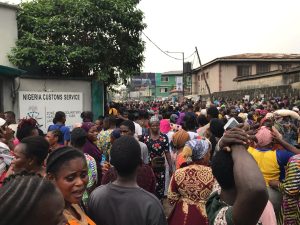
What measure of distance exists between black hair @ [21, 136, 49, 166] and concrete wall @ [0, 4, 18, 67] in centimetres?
1152

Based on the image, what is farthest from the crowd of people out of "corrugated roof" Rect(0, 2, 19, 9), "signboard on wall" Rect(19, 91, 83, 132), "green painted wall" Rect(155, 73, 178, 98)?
"green painted wall" Rect(155, 73, 178, 98)

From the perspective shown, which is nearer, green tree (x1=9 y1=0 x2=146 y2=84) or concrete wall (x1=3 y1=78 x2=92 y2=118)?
concrete wall (x1=3 y1=78 x2=92 y2=118)

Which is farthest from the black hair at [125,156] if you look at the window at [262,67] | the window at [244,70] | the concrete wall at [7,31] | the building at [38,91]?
the window at [262,67]

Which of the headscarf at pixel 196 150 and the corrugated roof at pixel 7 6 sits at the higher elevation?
the corrugated roof at pixel 7 6

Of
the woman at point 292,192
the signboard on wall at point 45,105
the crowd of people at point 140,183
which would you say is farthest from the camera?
the signboard on wall at point 45,105

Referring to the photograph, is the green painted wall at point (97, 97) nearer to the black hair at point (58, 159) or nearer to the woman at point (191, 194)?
the woman at point (191, 194)

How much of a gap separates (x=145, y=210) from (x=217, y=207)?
566 mm

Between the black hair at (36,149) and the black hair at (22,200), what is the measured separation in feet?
6.83

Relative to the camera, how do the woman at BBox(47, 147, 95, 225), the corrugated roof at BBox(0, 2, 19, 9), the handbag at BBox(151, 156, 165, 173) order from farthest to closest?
1. the corrugated roof at BBox(0, 2, 19, 9)
2. the handbag at BBox(151, 156, 165, 173)
3. the woman at BBox(47, 147, 95, 225)

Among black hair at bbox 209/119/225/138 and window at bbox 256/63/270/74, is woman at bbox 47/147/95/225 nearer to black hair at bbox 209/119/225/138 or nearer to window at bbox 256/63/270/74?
black hair at bbox 209/119/225/138

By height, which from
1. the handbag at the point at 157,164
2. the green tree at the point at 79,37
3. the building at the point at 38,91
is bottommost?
the handbag at the point at 157,164

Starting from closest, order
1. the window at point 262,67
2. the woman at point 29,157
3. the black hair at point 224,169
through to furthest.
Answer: the black hair at point 224,169
the woman at point 29,157
the window at point 262,67

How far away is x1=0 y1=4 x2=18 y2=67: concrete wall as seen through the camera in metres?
13.7

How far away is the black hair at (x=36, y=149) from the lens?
3.31 m
